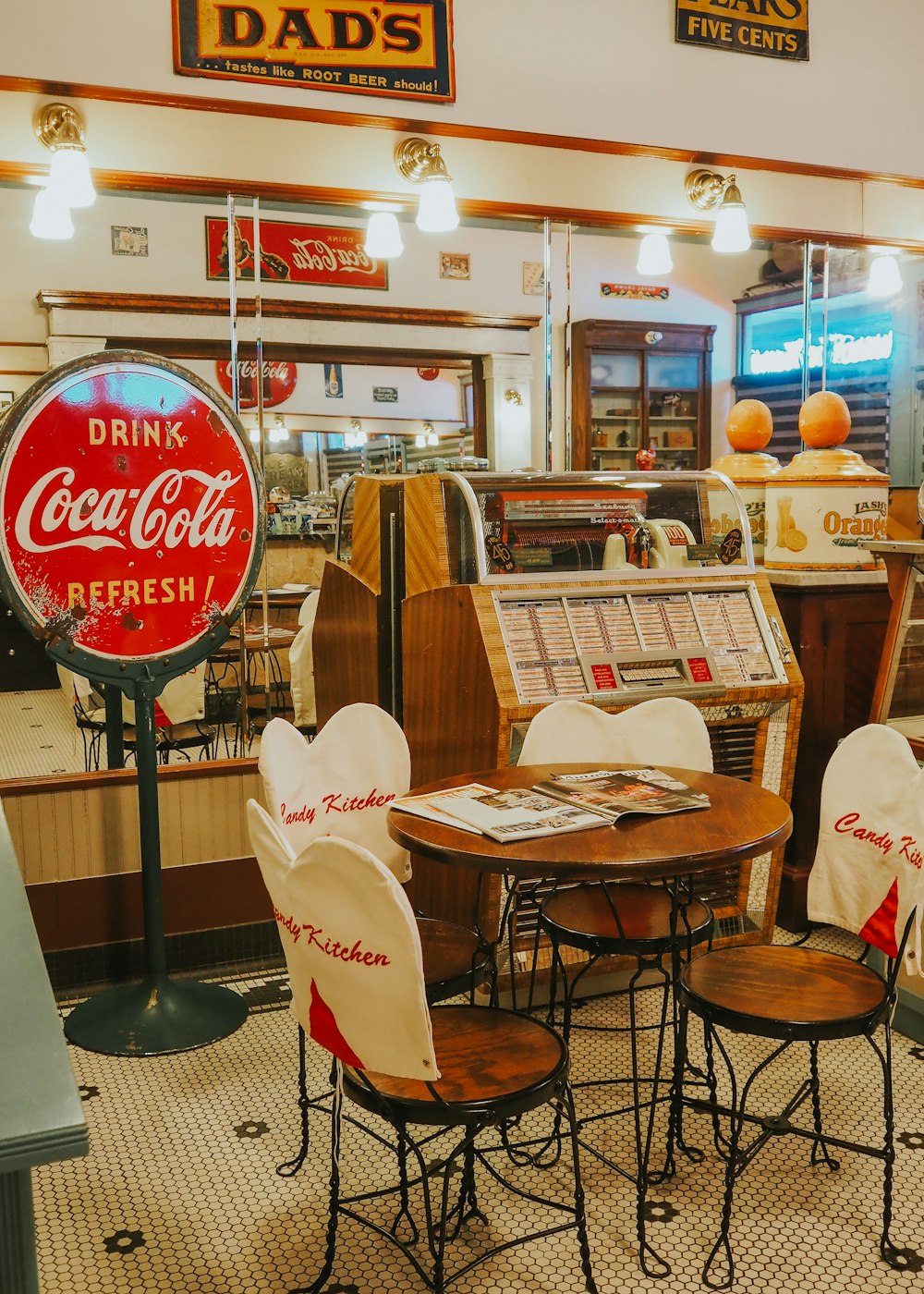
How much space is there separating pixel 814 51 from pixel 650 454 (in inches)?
73.2

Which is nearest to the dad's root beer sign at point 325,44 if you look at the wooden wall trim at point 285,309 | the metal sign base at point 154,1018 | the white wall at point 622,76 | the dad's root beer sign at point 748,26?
the white wall at point 622,76

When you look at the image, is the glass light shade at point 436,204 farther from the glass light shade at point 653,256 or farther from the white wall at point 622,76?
the glass light shade at point 653,256

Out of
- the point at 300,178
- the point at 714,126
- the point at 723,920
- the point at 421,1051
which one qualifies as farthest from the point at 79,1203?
the point at 714,126

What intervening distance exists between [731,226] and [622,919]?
3.06 metres

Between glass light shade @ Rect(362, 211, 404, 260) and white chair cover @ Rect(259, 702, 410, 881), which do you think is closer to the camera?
white chair cover @ Rect(259, 702, 410, 881)

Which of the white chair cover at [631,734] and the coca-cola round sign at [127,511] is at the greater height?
the coca-cola round sign at [127,511]

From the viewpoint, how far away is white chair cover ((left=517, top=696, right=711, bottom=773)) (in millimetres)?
3053

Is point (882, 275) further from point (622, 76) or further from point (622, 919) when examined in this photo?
point (622, 919)

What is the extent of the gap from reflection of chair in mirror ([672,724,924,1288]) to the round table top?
27cm

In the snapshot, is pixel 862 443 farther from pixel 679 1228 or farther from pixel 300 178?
pixel 679 1228

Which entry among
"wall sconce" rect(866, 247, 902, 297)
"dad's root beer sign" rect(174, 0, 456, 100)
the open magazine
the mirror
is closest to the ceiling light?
the mirror

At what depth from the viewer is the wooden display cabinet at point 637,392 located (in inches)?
176

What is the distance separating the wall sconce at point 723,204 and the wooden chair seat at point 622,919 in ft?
9.37

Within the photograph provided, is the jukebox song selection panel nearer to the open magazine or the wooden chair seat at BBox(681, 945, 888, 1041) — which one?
the open magazine
